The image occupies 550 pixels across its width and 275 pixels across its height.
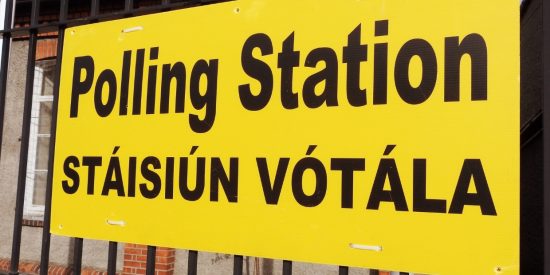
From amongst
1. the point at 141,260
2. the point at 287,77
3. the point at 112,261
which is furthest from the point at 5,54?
the point at 141,260

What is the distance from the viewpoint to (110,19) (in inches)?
66.2

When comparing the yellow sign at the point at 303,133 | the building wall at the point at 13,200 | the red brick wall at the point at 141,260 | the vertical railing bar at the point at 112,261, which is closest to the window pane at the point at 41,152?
the building wall at the point at 13,200

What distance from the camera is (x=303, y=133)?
4.28ft

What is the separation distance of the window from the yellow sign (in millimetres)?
4353

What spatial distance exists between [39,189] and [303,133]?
520 cm

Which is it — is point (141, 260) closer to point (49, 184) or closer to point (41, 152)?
point (41, 152)

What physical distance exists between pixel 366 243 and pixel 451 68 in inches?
20.2

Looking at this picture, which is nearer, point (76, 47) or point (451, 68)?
point (451, 68)

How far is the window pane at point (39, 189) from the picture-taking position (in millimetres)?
5504

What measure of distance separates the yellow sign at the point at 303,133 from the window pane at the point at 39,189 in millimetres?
4365

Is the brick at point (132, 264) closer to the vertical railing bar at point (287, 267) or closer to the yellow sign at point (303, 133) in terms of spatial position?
the yellow sign at point (303, 133)

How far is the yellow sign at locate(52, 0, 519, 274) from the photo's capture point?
112 centimetres

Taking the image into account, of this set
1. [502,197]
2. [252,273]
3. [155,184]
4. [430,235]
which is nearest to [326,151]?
[430,235]

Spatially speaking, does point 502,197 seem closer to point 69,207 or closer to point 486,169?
point 486,169
